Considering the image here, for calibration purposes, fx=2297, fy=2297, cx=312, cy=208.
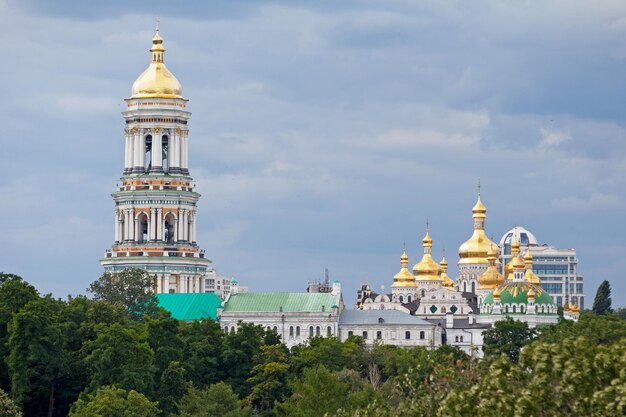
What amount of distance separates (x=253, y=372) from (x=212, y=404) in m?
19.0

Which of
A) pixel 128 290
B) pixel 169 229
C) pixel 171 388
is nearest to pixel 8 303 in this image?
pixel 171 388

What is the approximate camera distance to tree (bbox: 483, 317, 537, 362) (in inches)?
5605

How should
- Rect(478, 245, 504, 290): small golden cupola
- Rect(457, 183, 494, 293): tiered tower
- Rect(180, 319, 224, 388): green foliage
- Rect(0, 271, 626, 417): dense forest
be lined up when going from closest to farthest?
1. Rect(0, 271, 626, 417): dense forest
2. Rect(180, 319, 224, 388): green foliage
3. Rect(478, 245, 504, 290): small golden cupola
4. Rect(457, 183, 494, 293): tiered tower

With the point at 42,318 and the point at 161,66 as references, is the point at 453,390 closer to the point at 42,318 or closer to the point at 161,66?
the point at 42,318

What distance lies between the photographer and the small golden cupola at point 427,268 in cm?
19275

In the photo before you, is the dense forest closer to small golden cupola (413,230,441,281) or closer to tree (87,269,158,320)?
tree (87,269,158,320)

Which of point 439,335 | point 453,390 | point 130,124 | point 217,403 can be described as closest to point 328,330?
point 439,335

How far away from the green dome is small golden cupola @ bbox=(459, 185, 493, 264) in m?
24.2

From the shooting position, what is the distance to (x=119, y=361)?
→ 95.6 meters

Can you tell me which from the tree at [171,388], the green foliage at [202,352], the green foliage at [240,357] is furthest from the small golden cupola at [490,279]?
the tree at [171,388]

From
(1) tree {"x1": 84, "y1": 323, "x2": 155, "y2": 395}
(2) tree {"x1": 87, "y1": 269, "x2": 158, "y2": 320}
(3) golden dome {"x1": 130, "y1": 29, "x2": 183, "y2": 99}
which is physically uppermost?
(3) golden dome {"x1": 130, "y1": 29, "x2": 183, "y2": 99}

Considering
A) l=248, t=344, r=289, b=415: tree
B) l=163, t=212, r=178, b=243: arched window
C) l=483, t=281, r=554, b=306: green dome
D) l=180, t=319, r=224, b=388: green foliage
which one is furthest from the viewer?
l=483, t=281, r=554, b=306: green dome

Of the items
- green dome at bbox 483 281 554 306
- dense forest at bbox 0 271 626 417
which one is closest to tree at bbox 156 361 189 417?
dense forest at bbox 0 271 626 417

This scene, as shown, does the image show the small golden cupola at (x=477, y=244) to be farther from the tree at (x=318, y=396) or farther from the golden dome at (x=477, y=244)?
the tree at (x=318, y=396)
